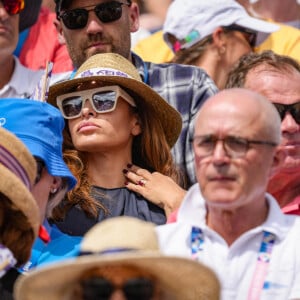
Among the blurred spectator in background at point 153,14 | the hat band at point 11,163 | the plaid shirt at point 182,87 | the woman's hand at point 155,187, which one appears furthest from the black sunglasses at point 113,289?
the blurred spectator in background at point 153,14

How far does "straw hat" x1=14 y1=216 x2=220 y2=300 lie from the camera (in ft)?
12.3

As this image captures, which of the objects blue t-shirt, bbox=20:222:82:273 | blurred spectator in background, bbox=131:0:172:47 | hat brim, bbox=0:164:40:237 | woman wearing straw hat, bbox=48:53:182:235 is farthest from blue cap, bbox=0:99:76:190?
blurred spectator in background, bbox=131:0:172:47

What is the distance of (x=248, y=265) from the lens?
4465 mm

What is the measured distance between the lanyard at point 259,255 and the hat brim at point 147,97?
147 centimetres

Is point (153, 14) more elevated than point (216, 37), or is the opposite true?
point (216, 37)

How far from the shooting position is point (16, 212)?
458cm

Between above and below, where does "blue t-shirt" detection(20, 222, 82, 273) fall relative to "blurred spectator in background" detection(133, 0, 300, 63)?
above

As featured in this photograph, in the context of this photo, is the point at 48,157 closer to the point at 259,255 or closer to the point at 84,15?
the point at 259,255

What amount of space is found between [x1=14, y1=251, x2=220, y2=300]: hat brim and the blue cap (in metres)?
1.40

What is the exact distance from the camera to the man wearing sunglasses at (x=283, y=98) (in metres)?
5.70

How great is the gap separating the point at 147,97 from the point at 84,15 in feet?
2.62

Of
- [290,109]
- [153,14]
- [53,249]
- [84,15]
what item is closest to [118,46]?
[84,15]

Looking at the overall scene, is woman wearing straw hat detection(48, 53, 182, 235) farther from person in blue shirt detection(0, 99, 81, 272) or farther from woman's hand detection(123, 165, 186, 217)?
person in blue shirt detection(0, 99, 81, 272)

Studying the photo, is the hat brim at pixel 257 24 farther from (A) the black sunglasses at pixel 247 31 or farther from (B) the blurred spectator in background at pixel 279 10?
(B) the blurred spectator in background at pixel 279 10
